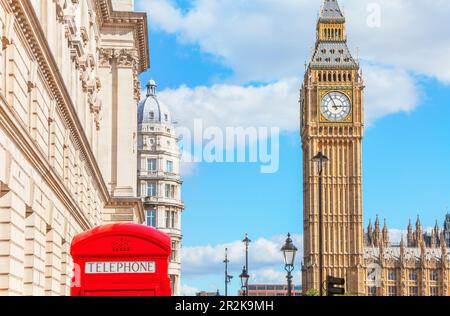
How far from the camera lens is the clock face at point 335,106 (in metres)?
171

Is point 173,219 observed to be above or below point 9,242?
above

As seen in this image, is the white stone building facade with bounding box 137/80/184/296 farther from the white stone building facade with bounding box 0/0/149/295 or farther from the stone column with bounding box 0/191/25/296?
the stone column with bounding box 0/191/25/296

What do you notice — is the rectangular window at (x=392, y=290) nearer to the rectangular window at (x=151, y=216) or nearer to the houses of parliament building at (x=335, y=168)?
the houses of parliament building at (x=335, y=168)

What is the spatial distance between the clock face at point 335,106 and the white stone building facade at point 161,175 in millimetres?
45495

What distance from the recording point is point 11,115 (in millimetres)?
20031

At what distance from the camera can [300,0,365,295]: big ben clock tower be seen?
169m

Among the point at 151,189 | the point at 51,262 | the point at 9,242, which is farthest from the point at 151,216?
the point at 9,242

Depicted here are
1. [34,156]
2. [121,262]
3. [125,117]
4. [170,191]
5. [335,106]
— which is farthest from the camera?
[335,106]

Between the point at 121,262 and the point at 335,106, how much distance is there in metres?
156

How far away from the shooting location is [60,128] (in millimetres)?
30859

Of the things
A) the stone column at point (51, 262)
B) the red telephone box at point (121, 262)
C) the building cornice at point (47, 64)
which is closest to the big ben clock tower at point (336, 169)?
the building cornice at point (47, 64)

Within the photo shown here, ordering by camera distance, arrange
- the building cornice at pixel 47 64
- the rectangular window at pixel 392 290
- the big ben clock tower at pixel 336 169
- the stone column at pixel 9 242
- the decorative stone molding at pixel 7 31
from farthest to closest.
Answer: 1. the rectangular window at pixel 392 290
2. the big ben clock tower at pixel 336 169
3. the building cornice at pixel 47 64
4. the stone column at pixel 9 242
5. the decorative stone molding at pixel 7 31

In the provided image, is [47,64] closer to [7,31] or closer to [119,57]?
[7,31]
